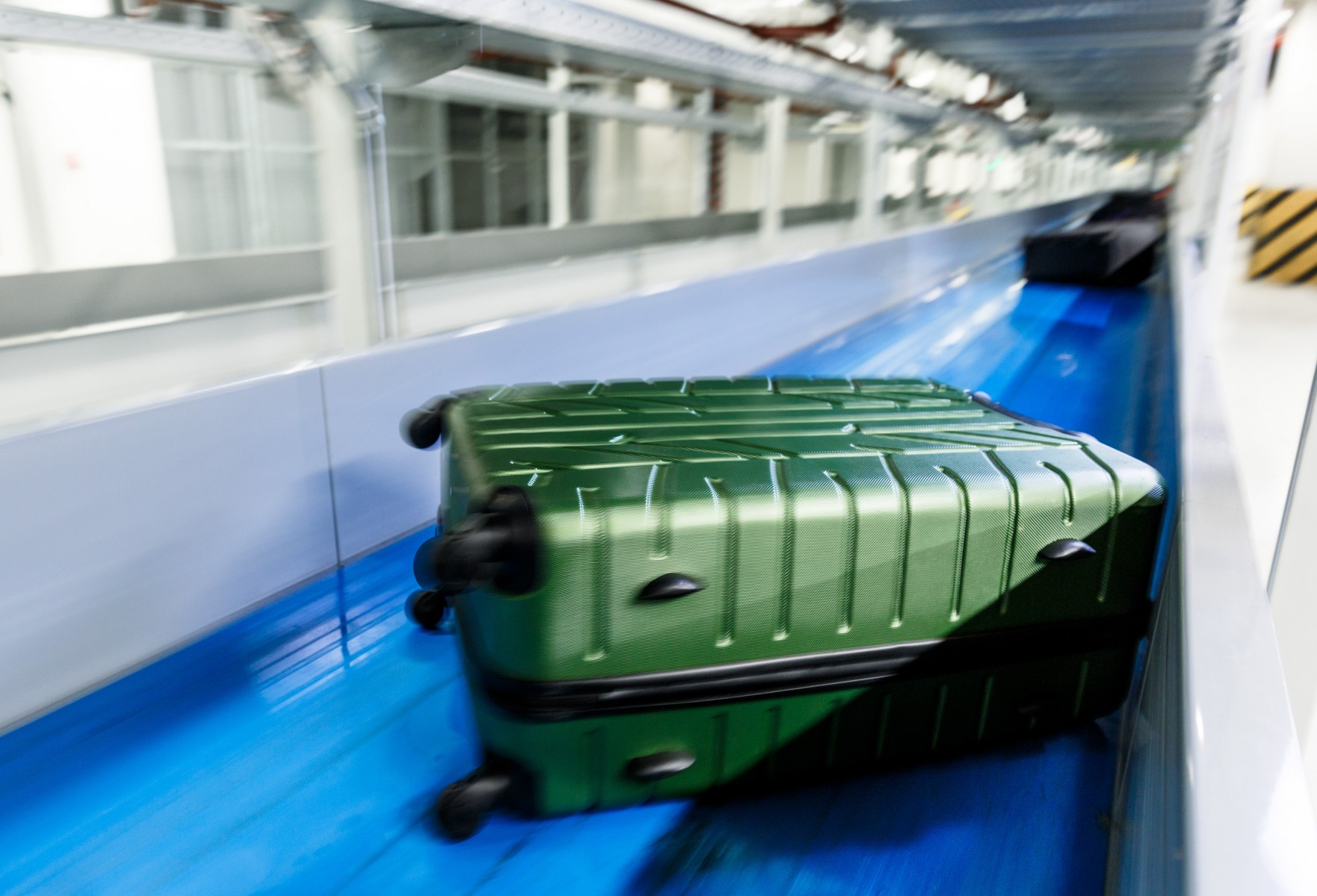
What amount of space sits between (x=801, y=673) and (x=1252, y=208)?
42.0 ft

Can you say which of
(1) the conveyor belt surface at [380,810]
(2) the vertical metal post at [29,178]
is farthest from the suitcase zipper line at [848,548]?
(2) the vertical metal post at [29,178]

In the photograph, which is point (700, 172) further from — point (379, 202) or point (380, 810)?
point (380, 810)

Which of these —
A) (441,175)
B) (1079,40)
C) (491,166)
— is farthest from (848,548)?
(491,166)

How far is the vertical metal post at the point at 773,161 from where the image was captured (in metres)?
5.28

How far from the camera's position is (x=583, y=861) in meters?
1.11

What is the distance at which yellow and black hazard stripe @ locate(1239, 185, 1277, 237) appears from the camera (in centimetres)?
1081

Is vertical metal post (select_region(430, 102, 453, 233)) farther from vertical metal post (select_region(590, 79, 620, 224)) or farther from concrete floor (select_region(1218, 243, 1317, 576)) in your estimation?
concrete floor (select_region(1218, 243, 1317, 576))

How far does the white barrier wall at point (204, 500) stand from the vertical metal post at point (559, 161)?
663cm

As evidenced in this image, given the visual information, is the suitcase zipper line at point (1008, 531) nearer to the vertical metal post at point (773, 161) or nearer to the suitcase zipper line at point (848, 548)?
the suitcase zipper line at point (848, 548)

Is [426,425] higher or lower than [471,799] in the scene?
higher

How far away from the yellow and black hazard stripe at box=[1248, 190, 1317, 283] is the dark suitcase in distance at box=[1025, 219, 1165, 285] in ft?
15.5

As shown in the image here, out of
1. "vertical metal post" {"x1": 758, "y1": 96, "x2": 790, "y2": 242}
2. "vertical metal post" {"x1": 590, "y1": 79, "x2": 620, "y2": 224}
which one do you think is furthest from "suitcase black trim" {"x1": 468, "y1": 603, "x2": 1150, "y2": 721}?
"vertical metal post" {"x1": 590, "y1": 79, "x2": 620, "y2": 224}

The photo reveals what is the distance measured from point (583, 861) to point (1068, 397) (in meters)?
3.15

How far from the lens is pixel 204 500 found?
64.0 inches
